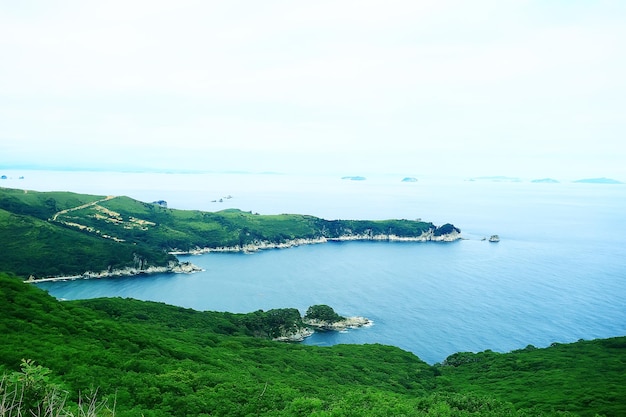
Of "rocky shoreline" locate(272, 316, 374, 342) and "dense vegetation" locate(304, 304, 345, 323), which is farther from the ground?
"dense vegetation" locate(304, 304, 345, 323)

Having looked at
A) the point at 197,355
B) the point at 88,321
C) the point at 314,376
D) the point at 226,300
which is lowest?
the point at 226,300

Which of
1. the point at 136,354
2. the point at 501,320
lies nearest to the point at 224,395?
the point at 136,354

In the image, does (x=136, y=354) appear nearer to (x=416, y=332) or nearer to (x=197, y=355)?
(x=197, y=355)

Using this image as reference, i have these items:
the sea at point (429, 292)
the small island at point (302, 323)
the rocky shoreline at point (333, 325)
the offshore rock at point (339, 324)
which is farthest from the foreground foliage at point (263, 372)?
the offshore rock at point (339, 324)

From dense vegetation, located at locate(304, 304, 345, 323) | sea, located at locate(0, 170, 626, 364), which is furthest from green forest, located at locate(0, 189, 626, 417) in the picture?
sea, located at locate(0, 170, 626, 364)

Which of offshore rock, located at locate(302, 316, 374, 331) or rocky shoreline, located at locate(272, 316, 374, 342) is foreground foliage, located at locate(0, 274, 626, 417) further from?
offshore rock, located at locate(302, 316, 374, 331)

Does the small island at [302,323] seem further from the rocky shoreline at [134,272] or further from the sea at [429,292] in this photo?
the rocky shoreline at [134,272]
